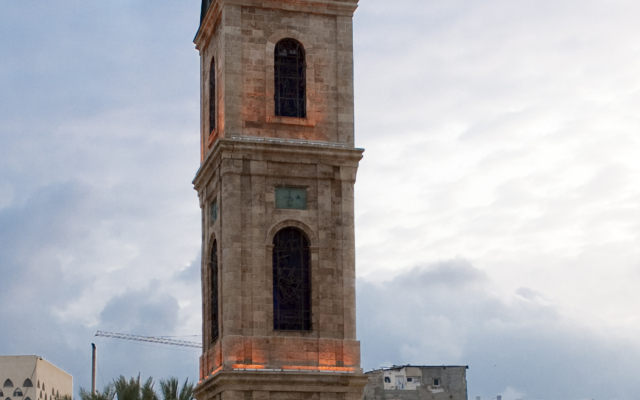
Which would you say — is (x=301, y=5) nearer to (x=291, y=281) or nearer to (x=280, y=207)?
(x=280, y=207)

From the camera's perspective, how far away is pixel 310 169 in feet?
132

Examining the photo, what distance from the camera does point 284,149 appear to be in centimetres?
3969

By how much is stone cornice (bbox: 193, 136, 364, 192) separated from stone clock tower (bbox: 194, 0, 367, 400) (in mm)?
35

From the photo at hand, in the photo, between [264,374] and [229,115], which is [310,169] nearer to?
[229,115]

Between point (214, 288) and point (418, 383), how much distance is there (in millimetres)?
41719

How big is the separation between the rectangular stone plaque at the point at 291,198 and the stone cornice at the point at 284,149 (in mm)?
1149

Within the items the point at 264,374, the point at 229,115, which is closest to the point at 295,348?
the point at 264,374

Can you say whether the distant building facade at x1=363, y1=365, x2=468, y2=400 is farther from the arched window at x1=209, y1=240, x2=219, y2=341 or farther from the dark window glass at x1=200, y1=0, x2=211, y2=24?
the dark window glass at x1=200, y1=0, x2=211, y2=24

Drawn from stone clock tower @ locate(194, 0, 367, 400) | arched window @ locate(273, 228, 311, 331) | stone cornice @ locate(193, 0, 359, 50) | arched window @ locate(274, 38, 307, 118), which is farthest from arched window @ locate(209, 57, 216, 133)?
arched window @ locate(273, 228, 311, 331)

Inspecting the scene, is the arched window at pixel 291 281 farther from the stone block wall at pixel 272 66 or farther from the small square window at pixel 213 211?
the stone block wall at pixel 272 66

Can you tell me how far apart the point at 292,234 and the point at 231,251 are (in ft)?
7.77

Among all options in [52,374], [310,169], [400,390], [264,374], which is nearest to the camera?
[264,374]

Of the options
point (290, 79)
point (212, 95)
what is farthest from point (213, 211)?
point (290, 79)

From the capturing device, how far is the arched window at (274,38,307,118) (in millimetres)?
40875
